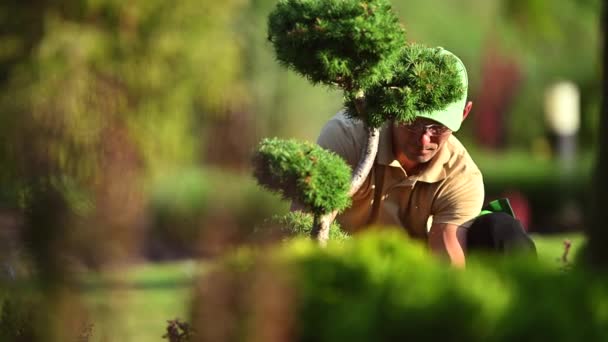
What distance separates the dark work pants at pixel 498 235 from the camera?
4980mm

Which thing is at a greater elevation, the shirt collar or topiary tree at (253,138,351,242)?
topiary tree at (253,138,351,242)

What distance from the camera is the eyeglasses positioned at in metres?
4.91

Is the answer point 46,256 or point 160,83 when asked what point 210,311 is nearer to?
point 46,256

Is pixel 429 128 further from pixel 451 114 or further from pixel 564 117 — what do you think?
pixel 564 117

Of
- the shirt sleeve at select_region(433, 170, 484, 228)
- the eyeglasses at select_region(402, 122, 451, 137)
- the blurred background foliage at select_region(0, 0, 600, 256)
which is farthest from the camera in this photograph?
the shirt sleeve at select_region(433, 170, 484, 228)

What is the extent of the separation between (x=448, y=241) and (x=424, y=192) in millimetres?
316

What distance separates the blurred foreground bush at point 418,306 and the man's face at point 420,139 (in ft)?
6.61

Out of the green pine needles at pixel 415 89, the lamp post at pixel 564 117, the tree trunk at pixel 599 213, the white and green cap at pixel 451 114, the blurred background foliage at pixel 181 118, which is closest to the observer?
Result: the blurred background foliage at pixel 181 118

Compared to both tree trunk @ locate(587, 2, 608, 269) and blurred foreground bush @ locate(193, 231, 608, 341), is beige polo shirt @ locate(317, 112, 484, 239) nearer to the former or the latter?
tree trunk @ locate(587, 2, 608, 269)

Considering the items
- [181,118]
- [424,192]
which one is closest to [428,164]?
[424,192]

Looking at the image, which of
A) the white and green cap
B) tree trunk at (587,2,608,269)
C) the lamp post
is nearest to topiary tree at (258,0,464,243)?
the white and green cap

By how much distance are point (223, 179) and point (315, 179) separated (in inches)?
51.5

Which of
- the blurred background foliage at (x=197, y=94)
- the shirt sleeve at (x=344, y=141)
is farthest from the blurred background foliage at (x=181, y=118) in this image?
the shirt sleeve at (x=344, y=141)

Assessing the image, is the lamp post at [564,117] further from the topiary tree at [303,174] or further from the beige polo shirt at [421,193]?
the topiary tree at [303,174]
